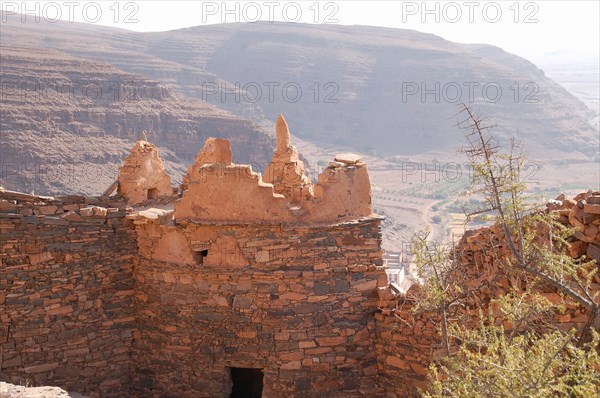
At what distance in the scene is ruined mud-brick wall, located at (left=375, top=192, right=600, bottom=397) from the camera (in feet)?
29.7

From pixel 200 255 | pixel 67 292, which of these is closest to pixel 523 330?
pixel 200 255

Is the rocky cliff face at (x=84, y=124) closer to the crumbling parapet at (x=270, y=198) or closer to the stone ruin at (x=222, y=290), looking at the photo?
the stone ruin at (x=222, y=290)

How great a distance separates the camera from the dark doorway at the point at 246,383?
47.5 feet

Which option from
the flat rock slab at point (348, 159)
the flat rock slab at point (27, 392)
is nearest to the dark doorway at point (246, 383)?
the flat rock slab at point (27, 392)

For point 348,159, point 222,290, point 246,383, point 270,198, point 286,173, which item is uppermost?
point 348,159

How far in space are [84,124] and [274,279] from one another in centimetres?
4886

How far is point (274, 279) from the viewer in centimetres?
1271

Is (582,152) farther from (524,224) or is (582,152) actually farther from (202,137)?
(524,224)

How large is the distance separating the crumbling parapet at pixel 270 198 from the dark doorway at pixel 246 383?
2.99 metres

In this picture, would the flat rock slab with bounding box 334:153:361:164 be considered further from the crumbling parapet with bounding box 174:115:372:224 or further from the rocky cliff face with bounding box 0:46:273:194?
the rocky cliff face with bounding box 0:46:273:194

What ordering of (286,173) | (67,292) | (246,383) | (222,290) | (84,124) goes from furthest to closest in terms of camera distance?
(84,124)
(246,383)
(286,173)
(67,292)
(222,290)

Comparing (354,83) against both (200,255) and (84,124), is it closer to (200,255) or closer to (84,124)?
(84,124)

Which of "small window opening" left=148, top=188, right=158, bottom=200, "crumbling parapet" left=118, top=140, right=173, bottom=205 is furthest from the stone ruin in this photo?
"small window opening" left=148, top=188, right=158, bottom=200

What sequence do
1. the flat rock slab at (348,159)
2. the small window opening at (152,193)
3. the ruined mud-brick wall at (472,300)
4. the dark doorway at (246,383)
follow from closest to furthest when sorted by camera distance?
1. the ruined mud-brick wall at (472,300)
2. the flat rock slab at (348,159)
3. the dark doorway at (246,383)
4. the small window opening at (152,193)
